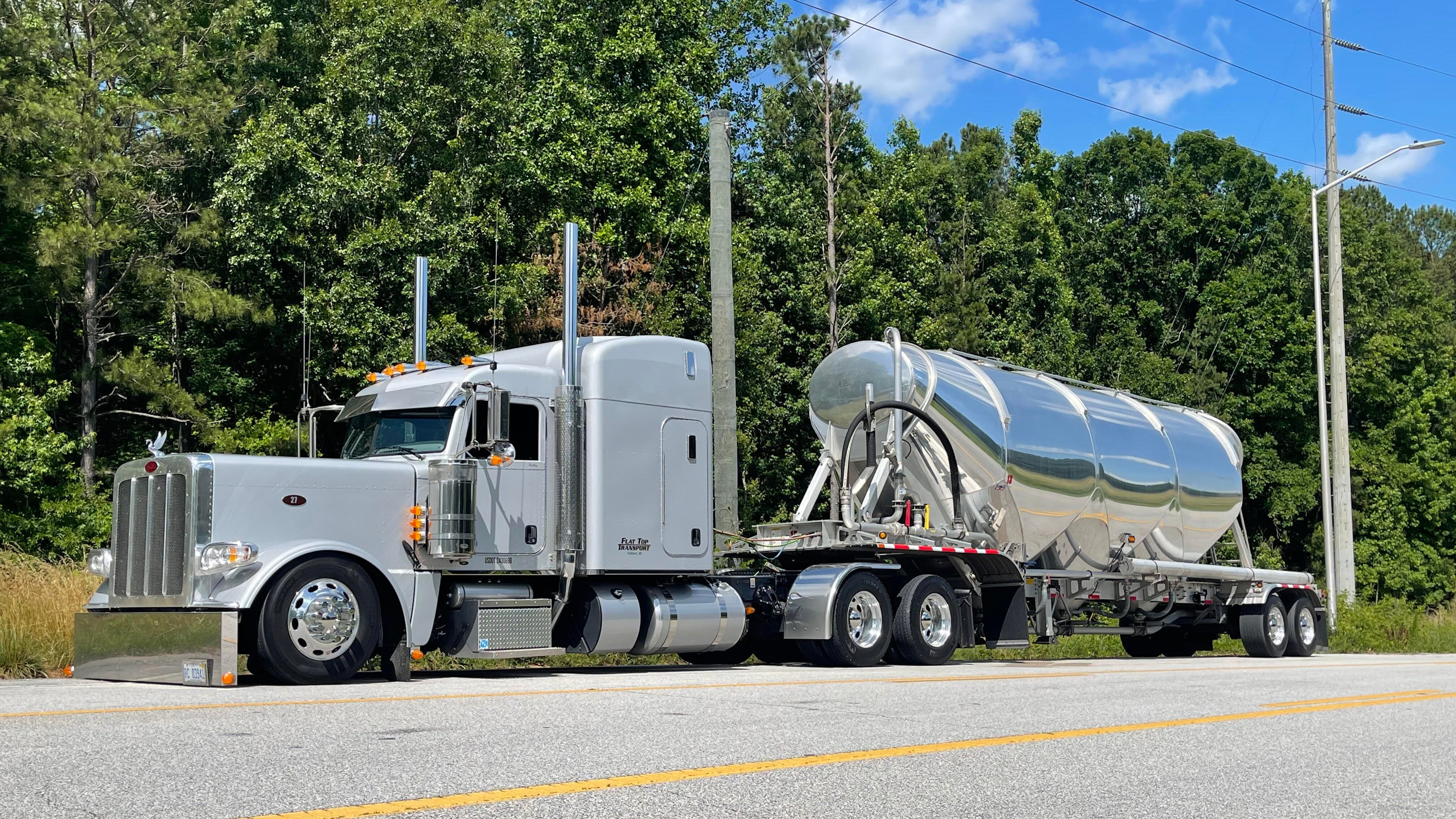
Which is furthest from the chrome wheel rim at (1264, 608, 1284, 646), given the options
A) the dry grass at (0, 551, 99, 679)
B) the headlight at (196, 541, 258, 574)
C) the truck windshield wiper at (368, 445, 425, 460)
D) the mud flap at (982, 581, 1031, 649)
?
the dry grass at (0, 551, 99, 679)

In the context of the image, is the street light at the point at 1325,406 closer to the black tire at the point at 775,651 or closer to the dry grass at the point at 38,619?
the black tire at the point at 775,651

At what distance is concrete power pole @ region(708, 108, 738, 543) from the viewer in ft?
60.2

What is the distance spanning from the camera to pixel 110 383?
105 ft

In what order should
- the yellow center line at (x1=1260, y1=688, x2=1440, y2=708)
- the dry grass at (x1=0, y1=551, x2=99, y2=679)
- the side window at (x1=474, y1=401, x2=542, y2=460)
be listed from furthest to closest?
1. the side window at (x1=474, y1=401, x2=542, y2=460)
2. the dry grass at (x1=0, y1=551, x2=99, y2=679)
3. the yellow center line at (x1=1260, y1=688, x2=1440, y2=708)

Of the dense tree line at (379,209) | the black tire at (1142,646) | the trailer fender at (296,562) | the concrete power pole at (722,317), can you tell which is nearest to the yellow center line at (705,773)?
the trailer fender at (296,562)

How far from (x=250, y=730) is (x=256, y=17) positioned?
32.2m

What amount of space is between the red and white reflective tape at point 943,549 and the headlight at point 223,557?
7025mm

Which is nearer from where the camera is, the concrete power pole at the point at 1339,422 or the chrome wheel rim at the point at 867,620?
the chrome wheel rim at the point at 867,620

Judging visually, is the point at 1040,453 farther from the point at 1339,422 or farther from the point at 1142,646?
the point at 1339,422

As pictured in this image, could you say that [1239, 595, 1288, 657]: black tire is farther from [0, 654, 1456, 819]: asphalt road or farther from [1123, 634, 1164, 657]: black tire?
[0, 654, 1456, 819]: asphalt road

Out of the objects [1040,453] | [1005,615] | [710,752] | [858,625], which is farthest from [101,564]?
[1040,453]

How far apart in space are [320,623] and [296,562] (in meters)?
0.52

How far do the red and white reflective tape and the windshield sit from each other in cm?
518

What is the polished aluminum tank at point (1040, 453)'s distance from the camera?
54.0 ft
